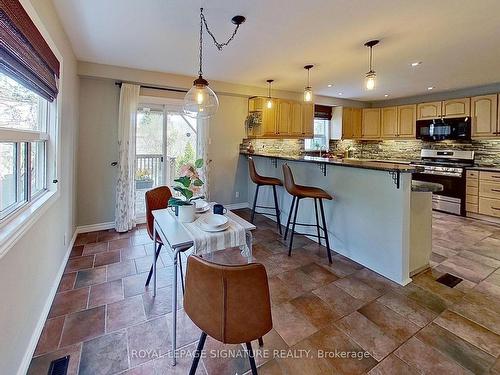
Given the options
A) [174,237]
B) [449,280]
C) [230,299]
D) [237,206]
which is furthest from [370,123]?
[230,299]

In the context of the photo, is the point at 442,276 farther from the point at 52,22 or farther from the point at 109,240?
the point at 52,22

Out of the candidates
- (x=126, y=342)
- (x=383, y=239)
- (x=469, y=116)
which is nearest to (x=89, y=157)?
(x=126, y=342)

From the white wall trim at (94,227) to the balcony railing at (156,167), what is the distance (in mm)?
984

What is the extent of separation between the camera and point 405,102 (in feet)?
20.9

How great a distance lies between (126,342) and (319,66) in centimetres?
405

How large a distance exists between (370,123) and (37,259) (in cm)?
716

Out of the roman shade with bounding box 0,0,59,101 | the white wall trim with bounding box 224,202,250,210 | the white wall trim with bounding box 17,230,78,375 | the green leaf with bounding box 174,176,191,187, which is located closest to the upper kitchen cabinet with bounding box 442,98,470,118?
the white wall trim with bounding box 224,202,250,210

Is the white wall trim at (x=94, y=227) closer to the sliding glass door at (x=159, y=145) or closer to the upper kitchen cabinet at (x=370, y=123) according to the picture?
the sliding glass door at (x=159, y=145)

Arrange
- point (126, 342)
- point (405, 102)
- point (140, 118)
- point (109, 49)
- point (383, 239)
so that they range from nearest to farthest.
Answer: point (126, 342) → point (383, 239) → point (109, 49) → point (140, 118) → point (405, 102)

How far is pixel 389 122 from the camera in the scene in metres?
6.41

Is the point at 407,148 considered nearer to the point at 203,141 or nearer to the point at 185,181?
the point at 203,141

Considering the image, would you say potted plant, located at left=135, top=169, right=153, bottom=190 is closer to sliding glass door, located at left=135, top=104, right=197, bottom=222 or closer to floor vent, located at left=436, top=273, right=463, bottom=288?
sliding glass door, located at left=135, top=104, right=197, bottom=222

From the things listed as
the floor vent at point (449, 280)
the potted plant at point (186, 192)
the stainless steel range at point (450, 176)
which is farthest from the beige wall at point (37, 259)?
the stainless steel range at point (450, 176)

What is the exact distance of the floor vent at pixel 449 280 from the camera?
2530 millimetres
